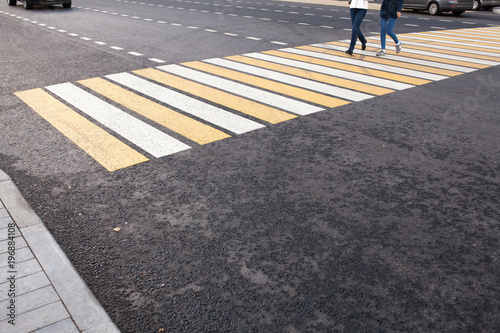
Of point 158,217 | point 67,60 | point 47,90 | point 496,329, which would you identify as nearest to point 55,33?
point 67,60

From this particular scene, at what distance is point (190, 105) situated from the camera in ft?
22.1

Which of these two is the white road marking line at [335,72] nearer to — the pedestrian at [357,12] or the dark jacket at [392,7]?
the pedestrian at [357,12]

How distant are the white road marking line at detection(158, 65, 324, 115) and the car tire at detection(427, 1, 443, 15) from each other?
625 inches

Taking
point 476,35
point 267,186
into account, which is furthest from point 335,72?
point 476,35

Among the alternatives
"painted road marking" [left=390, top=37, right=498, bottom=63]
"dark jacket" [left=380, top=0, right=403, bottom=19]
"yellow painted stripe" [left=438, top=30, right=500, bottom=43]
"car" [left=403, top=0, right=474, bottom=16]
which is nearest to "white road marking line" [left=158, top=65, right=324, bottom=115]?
"dark jacket" [left=380, top=0, right=403, bottom=19]

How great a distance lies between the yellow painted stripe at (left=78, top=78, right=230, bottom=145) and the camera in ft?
18.4

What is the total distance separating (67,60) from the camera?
984 cm

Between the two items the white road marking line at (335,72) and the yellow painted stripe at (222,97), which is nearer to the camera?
the yellow painted stripe at (222,97)

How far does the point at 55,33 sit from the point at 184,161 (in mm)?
11083

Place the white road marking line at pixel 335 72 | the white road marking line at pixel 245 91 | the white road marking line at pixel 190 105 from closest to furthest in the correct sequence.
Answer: the white road marking line at pixel 190 105
the white road marking line at pixel 245 91
the white road marking line at pixel 335 72

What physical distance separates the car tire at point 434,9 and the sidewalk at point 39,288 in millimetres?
21158

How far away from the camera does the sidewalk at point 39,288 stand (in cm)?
255

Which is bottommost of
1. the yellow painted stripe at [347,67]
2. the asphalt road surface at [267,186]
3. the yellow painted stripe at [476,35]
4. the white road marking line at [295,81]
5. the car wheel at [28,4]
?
the asphalt road surface at [267,186]

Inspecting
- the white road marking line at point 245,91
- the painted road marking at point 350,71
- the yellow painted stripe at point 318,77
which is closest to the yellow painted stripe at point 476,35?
the painted road marking at point 350,71
